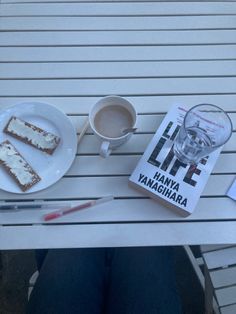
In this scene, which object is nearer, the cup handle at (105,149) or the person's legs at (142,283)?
the cup handle at (105,149)

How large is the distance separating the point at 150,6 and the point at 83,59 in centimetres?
25

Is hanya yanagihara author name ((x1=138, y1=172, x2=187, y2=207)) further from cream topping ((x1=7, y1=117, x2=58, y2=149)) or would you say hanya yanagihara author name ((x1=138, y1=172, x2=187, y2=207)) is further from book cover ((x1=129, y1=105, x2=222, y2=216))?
cream topping ((x1=7, y1=117, x2=58, y2=149))

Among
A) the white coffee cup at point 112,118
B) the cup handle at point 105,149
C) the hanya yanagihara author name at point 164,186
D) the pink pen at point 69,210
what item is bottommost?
the pink pen at point 69,210

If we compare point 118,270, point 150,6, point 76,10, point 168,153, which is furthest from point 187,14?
point 118,270

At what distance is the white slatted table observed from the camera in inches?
25.6

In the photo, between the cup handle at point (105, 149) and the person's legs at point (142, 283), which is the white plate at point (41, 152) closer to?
the cup handle at point (105, 149)

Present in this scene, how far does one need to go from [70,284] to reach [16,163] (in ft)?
1.03

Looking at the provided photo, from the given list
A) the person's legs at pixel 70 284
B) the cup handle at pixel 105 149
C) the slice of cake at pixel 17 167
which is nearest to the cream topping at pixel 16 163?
the slice of cake at pixel 17 167

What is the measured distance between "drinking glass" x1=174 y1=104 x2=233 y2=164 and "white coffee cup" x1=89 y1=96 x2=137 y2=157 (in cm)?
11

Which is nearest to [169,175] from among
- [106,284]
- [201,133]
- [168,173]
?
[168,173]

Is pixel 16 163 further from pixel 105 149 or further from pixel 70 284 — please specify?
pixel 70 284

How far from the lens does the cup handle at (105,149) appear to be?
64cm

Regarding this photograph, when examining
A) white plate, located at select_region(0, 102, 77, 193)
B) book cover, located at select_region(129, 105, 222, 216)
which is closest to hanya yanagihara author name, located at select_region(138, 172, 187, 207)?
book cover, located at select_region(129, 105, 222, 216)

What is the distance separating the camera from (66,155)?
685 millimetres
